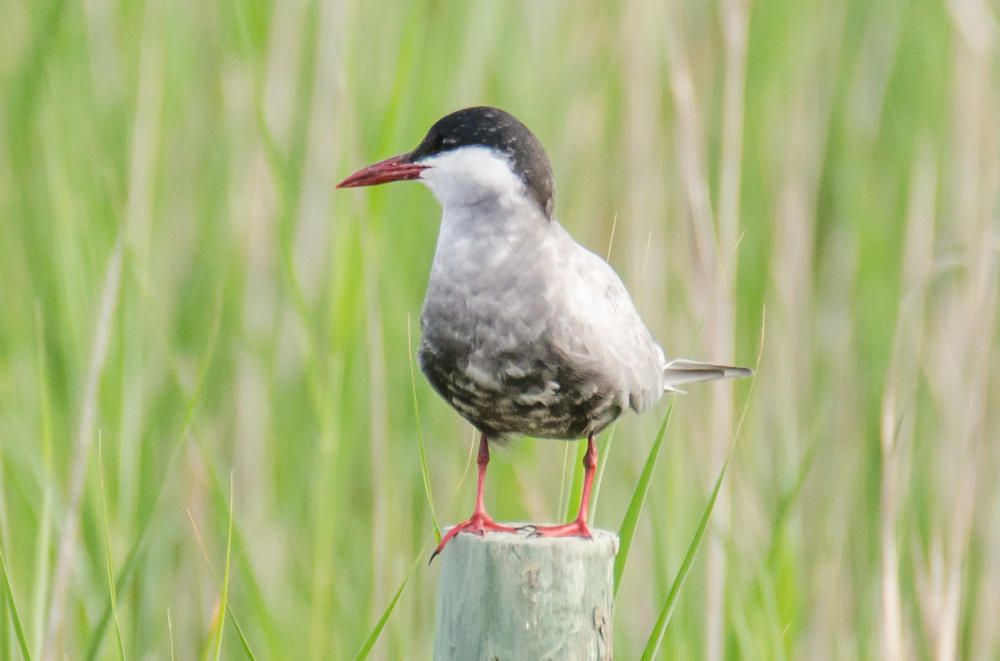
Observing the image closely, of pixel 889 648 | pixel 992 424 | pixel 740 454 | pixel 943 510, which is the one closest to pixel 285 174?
pixel 740 454

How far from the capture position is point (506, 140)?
195cm

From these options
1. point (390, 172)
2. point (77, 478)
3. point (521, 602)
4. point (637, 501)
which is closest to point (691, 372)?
point (637, 501)

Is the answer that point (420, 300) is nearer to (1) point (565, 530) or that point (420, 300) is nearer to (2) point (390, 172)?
(2) point (390, 172)

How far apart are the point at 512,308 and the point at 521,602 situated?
0.42m

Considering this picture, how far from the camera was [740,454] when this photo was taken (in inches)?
107

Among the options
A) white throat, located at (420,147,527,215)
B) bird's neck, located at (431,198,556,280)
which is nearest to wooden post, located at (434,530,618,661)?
bird's neck, located at (431,198,556,280)

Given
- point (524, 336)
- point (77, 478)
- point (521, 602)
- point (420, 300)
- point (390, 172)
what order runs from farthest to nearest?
1. point (420, 300)
2. point (77, 478)
3. point (390, 172)
4. point (524, 336)
5. point (521, 602)

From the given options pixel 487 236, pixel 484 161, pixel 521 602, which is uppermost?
pixel 484 161

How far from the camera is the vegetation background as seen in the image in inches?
98.7

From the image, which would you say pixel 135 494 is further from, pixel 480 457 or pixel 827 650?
pixel 827 650

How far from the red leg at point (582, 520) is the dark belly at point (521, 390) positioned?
0.05 meters

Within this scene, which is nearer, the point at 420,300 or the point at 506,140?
the point at 506,140

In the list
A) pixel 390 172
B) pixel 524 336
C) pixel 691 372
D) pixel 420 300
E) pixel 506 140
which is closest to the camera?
pixel 524 336

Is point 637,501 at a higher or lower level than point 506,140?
lower
